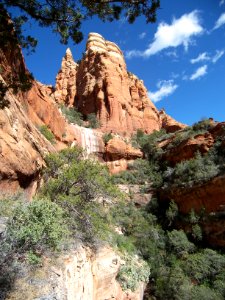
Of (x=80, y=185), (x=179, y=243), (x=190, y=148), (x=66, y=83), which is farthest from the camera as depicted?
(x=66, y=83)

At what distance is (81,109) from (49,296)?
134ft

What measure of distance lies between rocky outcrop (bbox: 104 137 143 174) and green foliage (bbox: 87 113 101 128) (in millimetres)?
4797

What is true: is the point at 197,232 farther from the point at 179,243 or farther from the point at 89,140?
the point at 89,140

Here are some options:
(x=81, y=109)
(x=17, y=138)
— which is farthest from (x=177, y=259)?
(x=81, y=109)

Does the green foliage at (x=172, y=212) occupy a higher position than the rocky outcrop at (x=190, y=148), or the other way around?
the rocky outcrop at (x=190, y=148)

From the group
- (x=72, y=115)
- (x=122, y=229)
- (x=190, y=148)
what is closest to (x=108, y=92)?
(x=72, y=115)

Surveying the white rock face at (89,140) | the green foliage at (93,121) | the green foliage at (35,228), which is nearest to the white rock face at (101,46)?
the green foliage at (93,121)

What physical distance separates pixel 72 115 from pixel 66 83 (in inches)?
488

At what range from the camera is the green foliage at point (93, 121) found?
40584 millimetres

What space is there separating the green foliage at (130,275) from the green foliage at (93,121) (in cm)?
2675

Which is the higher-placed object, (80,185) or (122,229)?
(80,185)

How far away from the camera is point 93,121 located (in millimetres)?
41219

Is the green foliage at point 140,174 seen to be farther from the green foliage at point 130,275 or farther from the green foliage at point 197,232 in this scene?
the green foliage at point 130,275

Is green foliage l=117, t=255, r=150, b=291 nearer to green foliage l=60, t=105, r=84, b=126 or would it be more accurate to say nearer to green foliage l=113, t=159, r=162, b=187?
green foliage l=113, t=159, r=162, b=187
